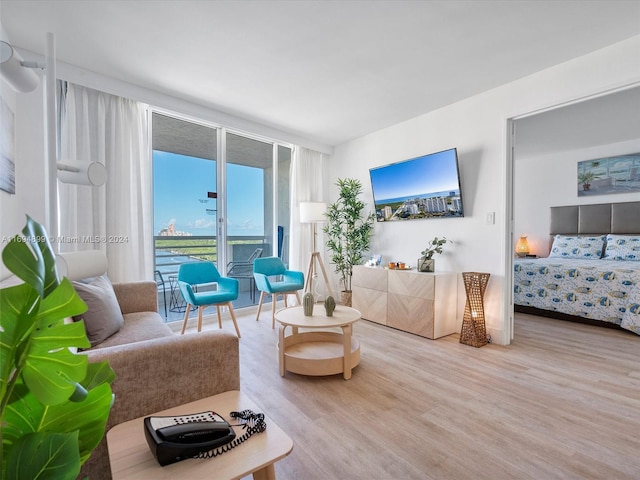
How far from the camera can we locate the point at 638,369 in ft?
8.11

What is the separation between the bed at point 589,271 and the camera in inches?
136

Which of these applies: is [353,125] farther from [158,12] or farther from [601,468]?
[601,468]

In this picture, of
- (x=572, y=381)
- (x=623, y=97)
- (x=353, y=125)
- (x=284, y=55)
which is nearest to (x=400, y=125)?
(x=353, y=125)

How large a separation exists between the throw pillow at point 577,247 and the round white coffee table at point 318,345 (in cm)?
422

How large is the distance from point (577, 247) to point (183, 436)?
591 cm

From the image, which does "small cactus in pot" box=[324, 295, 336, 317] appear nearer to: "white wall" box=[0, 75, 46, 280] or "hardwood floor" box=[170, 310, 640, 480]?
"hardwood floor" box=[170, 310, 640, 480]

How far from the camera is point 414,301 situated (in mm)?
3334

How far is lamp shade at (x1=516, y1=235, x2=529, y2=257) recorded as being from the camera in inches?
221

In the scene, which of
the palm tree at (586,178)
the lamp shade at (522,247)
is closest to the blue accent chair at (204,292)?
the lamp shade at (522,247)

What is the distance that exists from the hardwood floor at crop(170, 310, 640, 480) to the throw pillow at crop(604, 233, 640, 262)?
1816mm

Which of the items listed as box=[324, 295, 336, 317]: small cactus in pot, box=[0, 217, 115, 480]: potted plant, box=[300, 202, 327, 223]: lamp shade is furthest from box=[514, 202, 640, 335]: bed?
box=[0, 217, 115, 480]: potted plant

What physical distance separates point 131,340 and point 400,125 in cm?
374

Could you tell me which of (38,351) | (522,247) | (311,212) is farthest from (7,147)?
(522,247)

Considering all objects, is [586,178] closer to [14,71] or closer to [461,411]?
[461,411]
